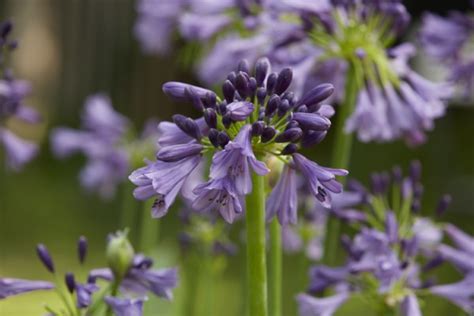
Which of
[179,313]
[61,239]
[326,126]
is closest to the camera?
[326,126]

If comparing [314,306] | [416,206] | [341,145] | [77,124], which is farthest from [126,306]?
[77,124]

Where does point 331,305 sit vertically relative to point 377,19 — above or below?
below

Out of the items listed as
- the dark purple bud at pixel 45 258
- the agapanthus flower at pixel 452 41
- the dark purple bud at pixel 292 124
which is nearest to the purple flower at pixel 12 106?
the dark purple bud at pixel 45 258

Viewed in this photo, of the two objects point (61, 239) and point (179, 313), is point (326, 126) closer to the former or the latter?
point (179, 313)

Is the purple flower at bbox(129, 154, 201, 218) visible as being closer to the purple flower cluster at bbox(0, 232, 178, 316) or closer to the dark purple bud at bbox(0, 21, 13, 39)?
the purple flower cluster at bbox(0, 232, 178, 316)

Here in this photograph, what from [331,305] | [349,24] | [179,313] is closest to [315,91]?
[331,305]

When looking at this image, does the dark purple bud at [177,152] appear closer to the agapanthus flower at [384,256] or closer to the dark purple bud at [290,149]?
the dark purple bud at [290,149]

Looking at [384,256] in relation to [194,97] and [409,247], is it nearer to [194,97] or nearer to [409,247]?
[409,247]
